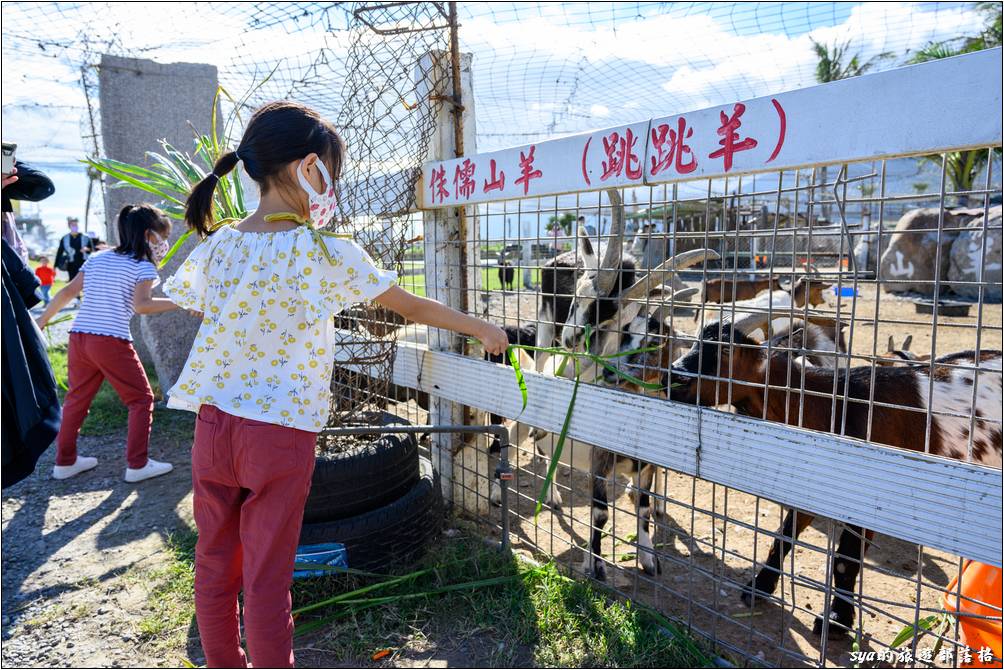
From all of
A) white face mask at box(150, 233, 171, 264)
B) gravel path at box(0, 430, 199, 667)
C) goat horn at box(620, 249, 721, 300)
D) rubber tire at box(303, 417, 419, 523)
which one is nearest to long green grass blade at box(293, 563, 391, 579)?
rubber tire at box(303, 417, 419, 523)

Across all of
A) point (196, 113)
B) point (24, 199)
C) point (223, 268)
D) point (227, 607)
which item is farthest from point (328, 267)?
point (196, 113)

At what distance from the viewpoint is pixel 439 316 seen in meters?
2.13

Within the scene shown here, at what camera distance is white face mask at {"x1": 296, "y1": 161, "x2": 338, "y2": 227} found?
1982 millimetres

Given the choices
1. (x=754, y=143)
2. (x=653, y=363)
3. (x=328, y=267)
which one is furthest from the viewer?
(x=653, y=363)

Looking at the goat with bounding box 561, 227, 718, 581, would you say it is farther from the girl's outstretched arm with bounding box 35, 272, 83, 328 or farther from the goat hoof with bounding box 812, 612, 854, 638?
the girl's outstretched arm with bounding box 35, 272, 83, 328

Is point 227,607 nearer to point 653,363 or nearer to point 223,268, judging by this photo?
point 223,268

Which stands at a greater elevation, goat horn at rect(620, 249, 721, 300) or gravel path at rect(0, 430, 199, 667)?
goat horn at rect(620, 249, 721, 300)

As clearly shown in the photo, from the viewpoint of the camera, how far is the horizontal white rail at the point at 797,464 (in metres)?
1.78

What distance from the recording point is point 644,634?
105 inches

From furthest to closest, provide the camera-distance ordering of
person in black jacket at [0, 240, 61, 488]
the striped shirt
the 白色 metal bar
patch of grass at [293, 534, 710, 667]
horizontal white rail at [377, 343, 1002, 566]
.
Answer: the striped shirt < the 白色 metal bar < patch of grass at [293, 534, 710, 667] < person in black jacket at [0, 240, 61, 488] < horizontal white rail at [377, 343, 1002, 566]

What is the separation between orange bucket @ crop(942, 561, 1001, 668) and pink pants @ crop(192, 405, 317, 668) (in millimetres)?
1987

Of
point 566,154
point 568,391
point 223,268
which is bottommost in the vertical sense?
point 568,391

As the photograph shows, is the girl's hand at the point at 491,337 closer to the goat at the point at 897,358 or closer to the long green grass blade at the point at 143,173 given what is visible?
the goat at the point at 897,358

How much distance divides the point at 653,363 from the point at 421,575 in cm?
155
